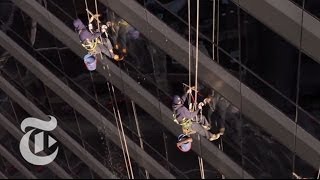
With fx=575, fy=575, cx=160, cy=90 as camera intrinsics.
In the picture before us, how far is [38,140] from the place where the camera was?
25328 mm

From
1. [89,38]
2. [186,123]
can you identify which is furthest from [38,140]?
[186,123]

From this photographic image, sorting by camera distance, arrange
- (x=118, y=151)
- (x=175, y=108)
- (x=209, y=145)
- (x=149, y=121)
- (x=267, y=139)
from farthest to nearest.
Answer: (x=118, y=151) → (x=149, y=121) → (x=209, y=145) → (x=267, y=139) → (x=175, y=108)

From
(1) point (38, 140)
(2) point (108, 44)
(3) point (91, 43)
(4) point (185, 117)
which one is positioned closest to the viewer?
(4) point (185, 117)

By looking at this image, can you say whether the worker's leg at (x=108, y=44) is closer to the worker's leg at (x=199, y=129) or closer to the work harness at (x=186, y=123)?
the work harness at (x=186, y=123)

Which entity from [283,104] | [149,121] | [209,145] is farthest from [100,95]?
[283,104]

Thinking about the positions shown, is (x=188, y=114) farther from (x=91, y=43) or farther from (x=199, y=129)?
(x=91, y=43)

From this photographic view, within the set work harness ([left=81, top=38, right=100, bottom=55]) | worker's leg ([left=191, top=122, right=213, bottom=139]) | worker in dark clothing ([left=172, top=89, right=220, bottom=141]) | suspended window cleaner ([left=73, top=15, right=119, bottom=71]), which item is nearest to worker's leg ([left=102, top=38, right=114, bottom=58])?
suspended window cleaner ([left=73, top=15, right=119, bottom=71])

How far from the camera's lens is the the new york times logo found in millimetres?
24281

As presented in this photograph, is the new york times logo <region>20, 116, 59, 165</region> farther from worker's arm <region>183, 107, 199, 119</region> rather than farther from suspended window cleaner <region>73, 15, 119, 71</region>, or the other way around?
worker's arm <region>183, 107, 199, 119</region>

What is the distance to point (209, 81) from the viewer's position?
17.0 m

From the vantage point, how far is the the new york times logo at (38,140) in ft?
79.7

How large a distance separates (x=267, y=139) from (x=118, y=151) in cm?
710

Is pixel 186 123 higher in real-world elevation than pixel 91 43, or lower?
lower

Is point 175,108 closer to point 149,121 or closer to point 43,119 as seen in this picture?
point 149,121
